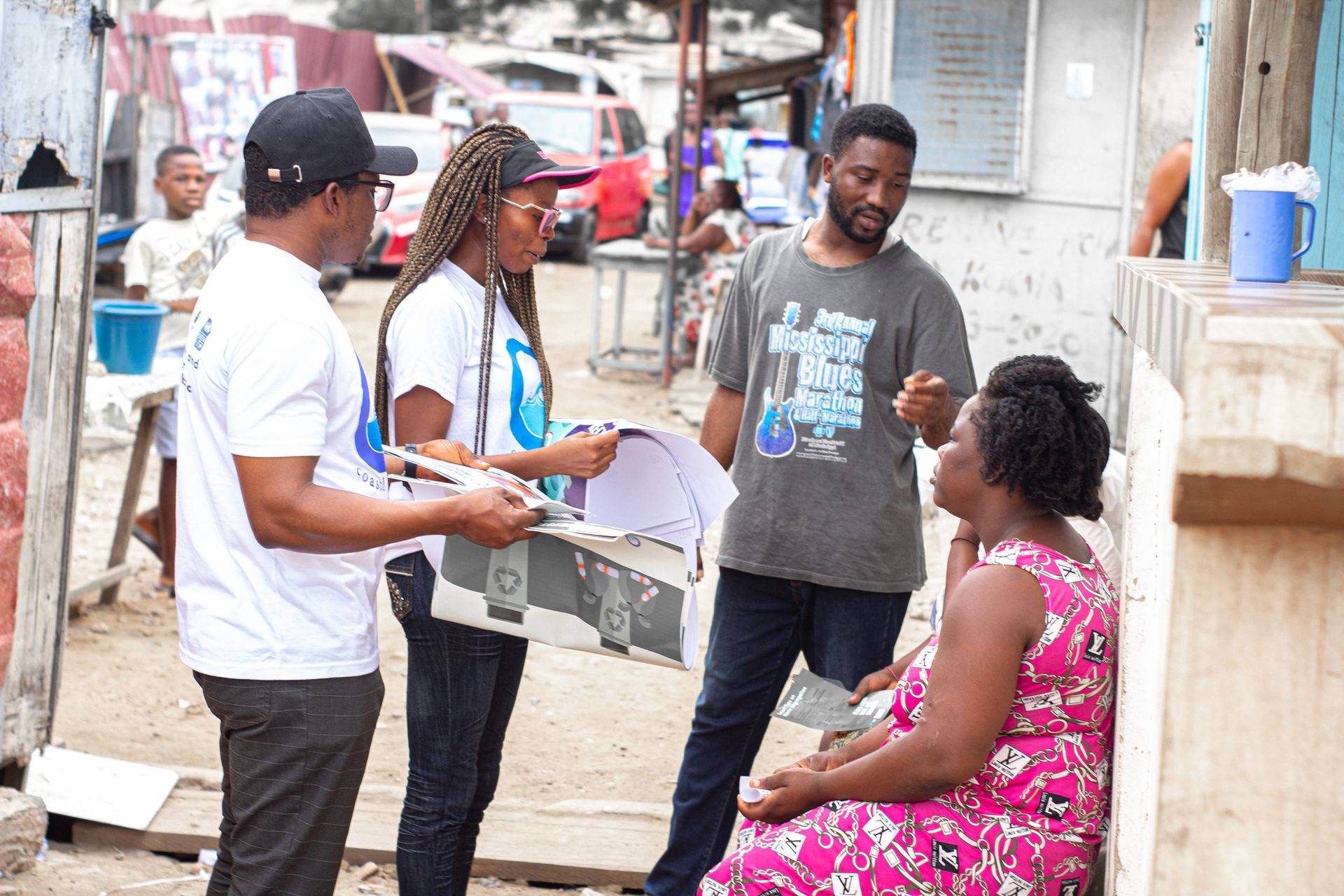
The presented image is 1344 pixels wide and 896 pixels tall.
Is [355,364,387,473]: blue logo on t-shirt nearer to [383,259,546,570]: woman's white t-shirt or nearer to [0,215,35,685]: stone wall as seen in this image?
[383,259,546,570]: woman's white t-shirt

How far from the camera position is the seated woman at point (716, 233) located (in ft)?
36.3

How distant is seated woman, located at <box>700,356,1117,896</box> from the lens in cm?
210

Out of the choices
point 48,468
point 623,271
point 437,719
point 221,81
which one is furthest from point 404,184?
point 437,719

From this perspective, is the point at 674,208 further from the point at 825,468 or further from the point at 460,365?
the point at 460,365

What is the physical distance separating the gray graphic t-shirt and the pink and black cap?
2.24ft

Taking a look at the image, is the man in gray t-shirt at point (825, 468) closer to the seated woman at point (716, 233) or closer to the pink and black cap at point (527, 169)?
the pink and black cap at point (527, 169)

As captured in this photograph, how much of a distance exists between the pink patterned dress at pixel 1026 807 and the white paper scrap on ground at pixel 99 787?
7.56 feet

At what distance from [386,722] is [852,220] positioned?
9.09ft

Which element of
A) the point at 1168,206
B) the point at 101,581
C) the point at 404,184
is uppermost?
the point at 404,184

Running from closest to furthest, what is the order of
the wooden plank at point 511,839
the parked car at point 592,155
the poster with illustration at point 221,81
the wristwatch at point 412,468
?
the wristwatch at point 412,468
the wooden plank at point 511,839
the poster with illustration at point 221,81
the parked car at point 592,155

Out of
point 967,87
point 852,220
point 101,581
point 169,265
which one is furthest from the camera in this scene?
point 967,87

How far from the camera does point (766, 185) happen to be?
12.6 meters

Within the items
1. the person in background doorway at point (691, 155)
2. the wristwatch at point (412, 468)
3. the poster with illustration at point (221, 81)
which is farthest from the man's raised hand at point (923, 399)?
the poster with illustration at point (221, 81)

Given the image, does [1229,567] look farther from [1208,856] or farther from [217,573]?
[217,573]
